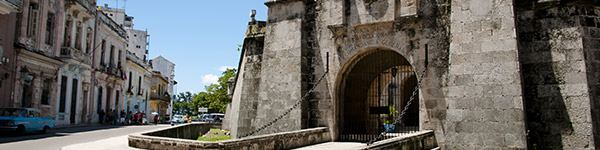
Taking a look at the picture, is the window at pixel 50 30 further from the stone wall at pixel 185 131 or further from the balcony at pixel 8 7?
the stone wall at pixel 185 131

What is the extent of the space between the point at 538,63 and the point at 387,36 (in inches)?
137

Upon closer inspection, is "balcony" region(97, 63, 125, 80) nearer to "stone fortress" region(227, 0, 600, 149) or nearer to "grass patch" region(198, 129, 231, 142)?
"grass patch" region(198, 129, 231, 142)

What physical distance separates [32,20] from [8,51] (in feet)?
9.23

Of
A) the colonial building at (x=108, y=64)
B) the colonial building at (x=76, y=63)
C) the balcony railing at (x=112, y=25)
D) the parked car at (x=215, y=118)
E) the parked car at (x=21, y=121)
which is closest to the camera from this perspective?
the parked car at (x=21, y=121)

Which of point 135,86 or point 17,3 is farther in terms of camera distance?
point 135,86

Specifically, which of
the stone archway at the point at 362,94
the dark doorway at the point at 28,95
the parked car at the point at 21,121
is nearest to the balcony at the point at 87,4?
the dark doorway at the point at 28,95

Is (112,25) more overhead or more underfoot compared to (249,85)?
more overhead

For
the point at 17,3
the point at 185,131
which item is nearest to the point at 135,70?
the point at 17,3

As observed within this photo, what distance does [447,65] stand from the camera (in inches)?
413

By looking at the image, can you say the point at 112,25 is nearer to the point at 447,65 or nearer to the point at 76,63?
the point at 76,63

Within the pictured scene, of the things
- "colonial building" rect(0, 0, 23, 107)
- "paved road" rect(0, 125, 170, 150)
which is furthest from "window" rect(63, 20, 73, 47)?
"paved road" rect(0, 125, 170, 150)

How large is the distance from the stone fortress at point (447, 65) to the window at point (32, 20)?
13.3 meters

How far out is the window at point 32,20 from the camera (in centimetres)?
2164

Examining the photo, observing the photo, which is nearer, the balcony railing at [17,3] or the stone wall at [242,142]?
the stone wall at [242,142]
